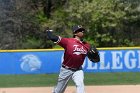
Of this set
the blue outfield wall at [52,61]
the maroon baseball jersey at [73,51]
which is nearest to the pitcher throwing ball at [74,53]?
the maroon baseball jersey at [73,51]

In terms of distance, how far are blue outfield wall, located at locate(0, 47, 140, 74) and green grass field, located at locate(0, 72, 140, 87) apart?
54 cm

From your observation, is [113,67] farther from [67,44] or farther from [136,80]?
[67,44]

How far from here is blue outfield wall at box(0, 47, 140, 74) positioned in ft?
62.7

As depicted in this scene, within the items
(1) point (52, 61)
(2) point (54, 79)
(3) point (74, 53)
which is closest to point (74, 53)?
(3) point (74, 53)

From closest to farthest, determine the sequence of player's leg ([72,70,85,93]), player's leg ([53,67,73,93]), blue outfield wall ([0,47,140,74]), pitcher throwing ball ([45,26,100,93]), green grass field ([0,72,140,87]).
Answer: player's leg ([72,70,85,93])
pitcher throwing ball ([45,26,100,93])
player's leg ([53,67,73,93])
green grass field ([0,72,140,87])
blue outfield wall ([0,47,140,74])

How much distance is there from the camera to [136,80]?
16141mm

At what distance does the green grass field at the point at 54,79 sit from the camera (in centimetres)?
1531

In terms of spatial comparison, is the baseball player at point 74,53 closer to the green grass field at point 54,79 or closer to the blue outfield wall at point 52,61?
the green grass field at point 54,79

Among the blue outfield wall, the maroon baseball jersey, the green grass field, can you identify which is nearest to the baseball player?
the maroon baseball jersey

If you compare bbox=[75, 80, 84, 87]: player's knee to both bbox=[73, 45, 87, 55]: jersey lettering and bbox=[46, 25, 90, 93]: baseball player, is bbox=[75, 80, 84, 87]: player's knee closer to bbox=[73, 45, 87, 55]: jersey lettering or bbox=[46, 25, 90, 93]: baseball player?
bbox=[46, 25, 90, 93]: baseball player

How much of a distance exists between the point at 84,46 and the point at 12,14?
2245 cm

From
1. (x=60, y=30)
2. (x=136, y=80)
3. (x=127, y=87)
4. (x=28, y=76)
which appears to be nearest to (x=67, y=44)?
(x=127, y=87)

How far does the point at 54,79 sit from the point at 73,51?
7.01 metres

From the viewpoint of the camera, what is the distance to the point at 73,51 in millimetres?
10094
